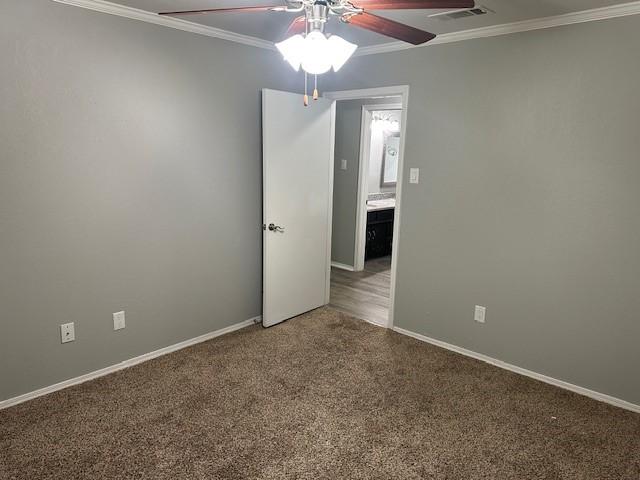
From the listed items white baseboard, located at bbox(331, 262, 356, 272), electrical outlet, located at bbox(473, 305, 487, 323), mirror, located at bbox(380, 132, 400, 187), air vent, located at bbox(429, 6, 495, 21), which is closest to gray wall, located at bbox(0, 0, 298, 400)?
air vent, located at bbox(429, 6, 495, 21)

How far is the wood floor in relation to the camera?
4.10 m

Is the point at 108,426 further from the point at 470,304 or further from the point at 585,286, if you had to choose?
the point at 585,286

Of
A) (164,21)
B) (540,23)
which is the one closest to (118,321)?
(164,21)

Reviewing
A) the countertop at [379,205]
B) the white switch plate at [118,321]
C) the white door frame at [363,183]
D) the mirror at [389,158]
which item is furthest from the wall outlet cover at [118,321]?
the mirror at [389,158]

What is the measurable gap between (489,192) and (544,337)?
1.05 meters

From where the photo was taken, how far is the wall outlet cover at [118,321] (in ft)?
9.51

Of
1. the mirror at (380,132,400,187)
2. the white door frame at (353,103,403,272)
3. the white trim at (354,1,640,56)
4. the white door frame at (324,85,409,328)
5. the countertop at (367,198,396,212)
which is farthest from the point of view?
the mirror at (380,132,400,187)

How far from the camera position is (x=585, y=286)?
271 cm

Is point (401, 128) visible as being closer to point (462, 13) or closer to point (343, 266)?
point (462, 13)

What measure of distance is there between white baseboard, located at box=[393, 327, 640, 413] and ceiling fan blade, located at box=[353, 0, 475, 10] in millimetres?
2469

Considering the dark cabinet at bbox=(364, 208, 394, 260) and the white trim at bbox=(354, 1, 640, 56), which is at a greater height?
the white trim at bbox=(354, 1, 640, 56)

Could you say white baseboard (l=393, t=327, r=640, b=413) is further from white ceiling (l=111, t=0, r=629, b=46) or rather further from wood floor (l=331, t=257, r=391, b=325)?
white ceiling (l=111, t=0, r=629, b=46)

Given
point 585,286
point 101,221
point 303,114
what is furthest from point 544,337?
point 101,221

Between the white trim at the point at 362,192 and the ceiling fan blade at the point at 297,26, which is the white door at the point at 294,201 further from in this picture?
the ceiling fan blade at the point at 297,26
